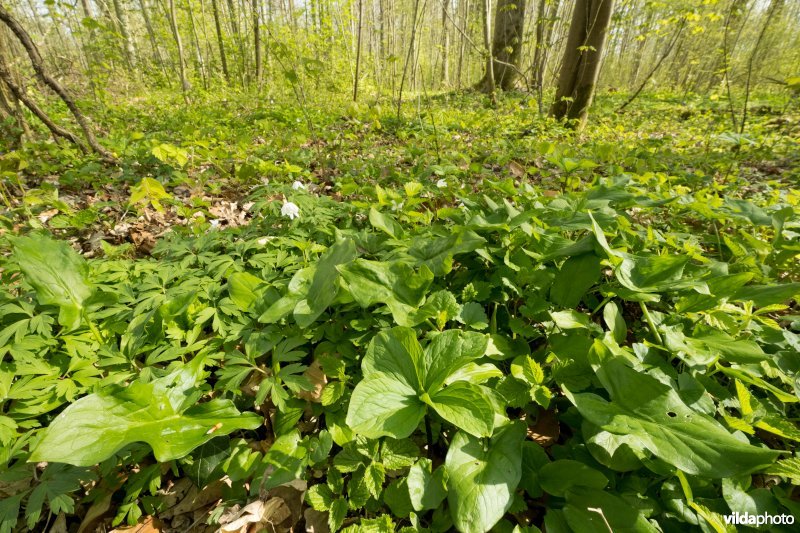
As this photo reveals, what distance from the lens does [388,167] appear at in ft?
11.6

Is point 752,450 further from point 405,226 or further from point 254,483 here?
point 405,226

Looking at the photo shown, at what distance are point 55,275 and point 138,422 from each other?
75cm

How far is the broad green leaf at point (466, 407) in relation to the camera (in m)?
0.95

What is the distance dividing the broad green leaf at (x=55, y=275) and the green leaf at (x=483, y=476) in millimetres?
1423

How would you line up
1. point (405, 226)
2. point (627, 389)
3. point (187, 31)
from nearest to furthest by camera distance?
1. point (627, 389)
2. point (405, 226)
3. point (187, 31)

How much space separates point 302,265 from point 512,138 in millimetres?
4336

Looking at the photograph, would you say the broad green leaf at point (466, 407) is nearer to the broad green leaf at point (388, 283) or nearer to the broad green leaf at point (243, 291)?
the broad green leaf at point (388, 283)

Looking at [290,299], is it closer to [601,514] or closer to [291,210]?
[291,210]

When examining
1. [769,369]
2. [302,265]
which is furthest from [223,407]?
[769,369]

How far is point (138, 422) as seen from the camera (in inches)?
39.4

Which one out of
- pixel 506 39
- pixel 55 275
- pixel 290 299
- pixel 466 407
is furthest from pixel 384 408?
pixel 506 39

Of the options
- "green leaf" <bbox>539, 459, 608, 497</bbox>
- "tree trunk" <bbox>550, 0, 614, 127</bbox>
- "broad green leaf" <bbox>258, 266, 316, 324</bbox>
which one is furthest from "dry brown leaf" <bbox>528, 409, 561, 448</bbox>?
"tree trunk" <bbox>550, 0, 614, 127</bbox>

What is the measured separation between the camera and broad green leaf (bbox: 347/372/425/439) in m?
0.96

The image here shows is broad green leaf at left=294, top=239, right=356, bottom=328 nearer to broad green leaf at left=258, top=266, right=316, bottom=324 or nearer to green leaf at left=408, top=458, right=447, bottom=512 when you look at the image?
broad green leaf at left=258, top=266, right=316, bottom=324
